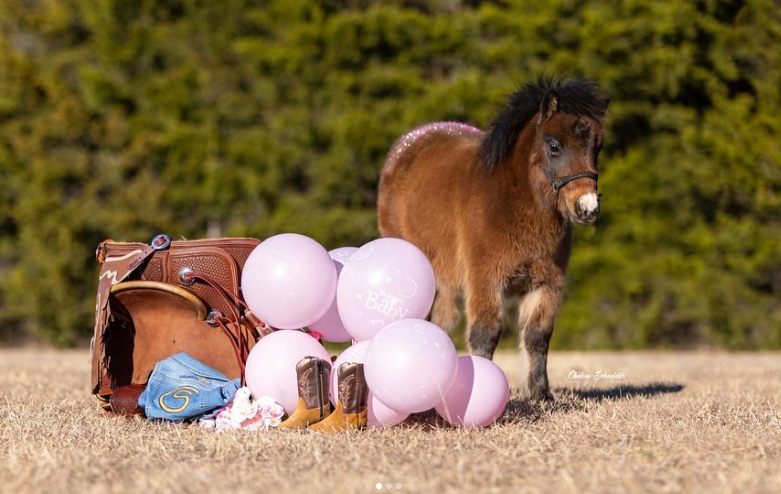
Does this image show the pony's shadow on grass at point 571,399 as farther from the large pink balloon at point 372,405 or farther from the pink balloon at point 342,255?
the pink balloon at point 342,255

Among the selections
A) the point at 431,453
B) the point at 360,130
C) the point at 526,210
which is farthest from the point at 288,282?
the point at 360,130

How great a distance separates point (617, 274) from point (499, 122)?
23.7 ft

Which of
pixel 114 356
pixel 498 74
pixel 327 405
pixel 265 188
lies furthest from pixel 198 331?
pixel 498 74

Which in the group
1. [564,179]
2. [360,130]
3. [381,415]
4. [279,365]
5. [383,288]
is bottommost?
[381,415]

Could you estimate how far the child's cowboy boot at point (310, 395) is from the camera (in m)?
4.69

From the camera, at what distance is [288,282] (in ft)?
16.1

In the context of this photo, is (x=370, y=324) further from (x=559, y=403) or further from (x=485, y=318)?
(x=559, y=403)

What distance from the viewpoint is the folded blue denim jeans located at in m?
4.96

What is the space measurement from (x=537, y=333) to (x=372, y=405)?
5.69 feet

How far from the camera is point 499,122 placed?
240 inches

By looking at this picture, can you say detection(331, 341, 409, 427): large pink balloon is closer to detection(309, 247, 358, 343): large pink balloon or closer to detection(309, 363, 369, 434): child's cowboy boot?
detection(309, 363, 369, 434): child's cowboy boot

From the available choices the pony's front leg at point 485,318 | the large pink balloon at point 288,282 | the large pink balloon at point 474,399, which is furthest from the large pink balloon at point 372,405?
the pony's front leg at point 485,318

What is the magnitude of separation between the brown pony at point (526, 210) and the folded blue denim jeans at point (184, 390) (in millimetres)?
1661

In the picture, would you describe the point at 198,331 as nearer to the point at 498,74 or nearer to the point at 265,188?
the point at 265,188
